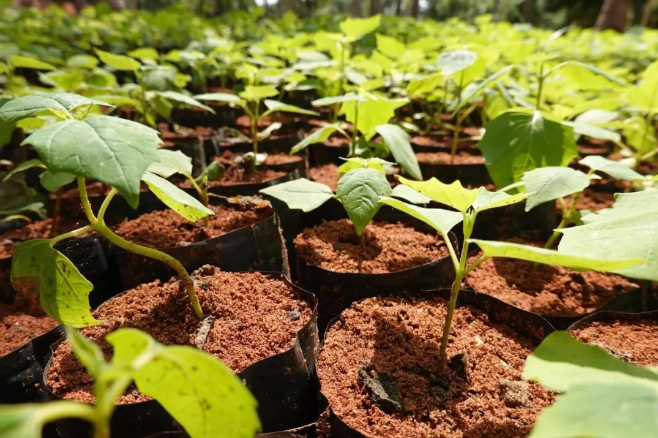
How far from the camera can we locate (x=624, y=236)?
84 cm

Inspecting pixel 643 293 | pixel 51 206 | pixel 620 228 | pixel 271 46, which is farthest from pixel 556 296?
pixel 271 46

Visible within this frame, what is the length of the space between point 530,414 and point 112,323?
3.09ft

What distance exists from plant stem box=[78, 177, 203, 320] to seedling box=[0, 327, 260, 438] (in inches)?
17.8

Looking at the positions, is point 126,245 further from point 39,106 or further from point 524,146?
point 524,146

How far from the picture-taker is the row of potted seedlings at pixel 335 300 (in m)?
0.85

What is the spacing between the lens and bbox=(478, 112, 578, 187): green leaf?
5.24 feet

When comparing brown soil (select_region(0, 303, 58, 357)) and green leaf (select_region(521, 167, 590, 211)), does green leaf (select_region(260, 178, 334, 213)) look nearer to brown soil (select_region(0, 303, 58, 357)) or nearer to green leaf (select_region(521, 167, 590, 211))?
green leaf (select_region(521, 167, 590, 211))

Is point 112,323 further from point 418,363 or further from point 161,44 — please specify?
point 161,44

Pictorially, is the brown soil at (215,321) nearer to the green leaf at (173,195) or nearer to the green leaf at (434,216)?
the green leaf at (173,195)

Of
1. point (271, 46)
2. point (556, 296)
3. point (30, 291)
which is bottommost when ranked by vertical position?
point (556, 296)

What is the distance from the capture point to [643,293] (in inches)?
53.7

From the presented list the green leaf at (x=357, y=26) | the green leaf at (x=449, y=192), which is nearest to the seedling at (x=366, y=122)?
the green leaf at (x=449, y=192)

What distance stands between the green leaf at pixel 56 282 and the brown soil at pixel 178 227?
445mm

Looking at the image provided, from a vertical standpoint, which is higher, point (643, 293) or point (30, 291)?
point (30, 291)
